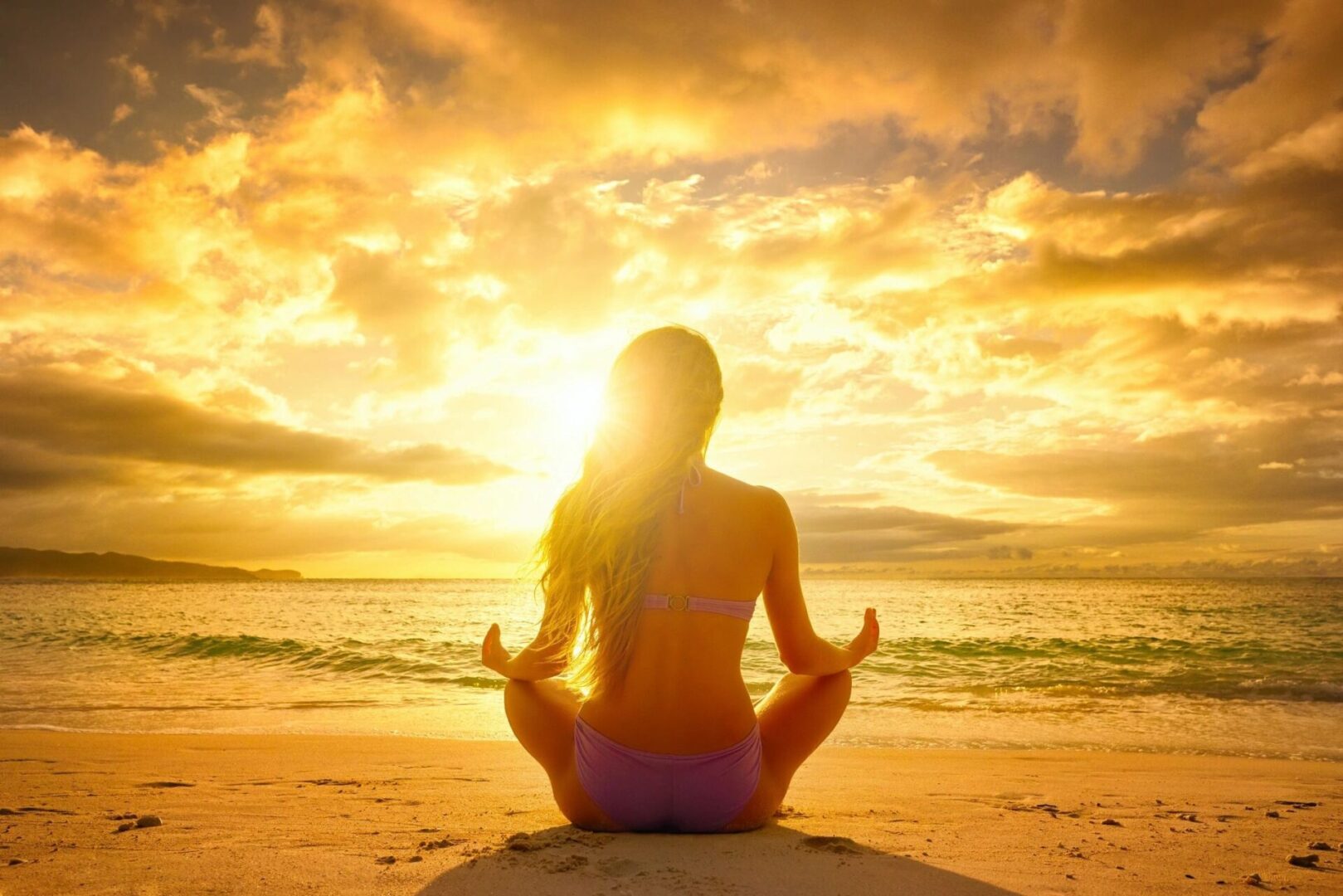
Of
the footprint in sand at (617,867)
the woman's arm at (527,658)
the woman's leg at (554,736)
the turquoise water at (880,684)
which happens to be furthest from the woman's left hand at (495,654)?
the turquoise water at (880,684)

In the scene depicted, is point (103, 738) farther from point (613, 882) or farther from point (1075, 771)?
point (1075, 771)

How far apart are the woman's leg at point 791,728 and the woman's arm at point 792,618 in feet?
0.34

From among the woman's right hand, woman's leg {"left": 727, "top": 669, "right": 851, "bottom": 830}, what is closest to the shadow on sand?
woman's leg {"left": 727, "top": 669, "right": 851, "bottom": 830}

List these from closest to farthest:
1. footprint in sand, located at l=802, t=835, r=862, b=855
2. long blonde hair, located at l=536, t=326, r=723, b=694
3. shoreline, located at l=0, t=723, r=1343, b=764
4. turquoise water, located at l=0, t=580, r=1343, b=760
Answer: long blonde hair, located at l=536, t=326, r=723, b=694 < footprint in sand, located at l=802, t=835, r=862, b=855 < shoreline, located at l=0, t=723, r=1343, b=764 < turquoise water, located at l=0, t=580, r=1343, b=760

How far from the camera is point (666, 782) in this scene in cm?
309

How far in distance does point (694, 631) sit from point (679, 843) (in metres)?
0.81

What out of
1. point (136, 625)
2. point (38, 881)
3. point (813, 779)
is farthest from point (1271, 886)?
point (136, 625)

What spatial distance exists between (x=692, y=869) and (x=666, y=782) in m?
0.34

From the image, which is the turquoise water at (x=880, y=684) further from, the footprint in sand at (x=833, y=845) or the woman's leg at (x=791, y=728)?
the footprint in sand at (x=833, y=845)

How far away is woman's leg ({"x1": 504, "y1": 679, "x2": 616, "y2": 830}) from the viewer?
3266mm

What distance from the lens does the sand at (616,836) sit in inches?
111

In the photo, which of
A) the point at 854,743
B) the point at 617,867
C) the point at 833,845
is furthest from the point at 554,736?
the point at 854,743

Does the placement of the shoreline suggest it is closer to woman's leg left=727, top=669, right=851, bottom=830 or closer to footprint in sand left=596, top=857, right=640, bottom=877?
woman's leg left=727, top=669, right=851, bottom=830

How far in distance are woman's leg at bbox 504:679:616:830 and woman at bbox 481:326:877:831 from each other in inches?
0.4
